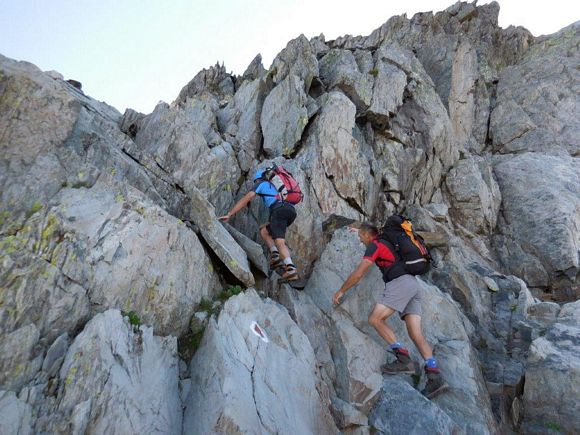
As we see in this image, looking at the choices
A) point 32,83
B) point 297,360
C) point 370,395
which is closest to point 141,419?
point 297,360

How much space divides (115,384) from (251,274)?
4887 millimetres

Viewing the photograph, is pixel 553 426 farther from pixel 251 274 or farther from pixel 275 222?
pixel 275 222

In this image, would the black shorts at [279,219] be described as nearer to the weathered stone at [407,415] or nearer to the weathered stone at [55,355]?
the weathered stone at [407,415]

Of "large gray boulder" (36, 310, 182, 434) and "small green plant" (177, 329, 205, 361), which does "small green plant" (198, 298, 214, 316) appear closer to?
"small green plant" (177, 329, 205, 361)

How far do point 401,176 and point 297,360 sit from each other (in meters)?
15.8

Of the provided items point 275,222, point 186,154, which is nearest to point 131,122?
point 186,154

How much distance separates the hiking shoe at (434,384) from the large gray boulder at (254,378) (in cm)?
317

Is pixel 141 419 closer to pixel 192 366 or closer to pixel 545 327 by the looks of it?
pixel 192 366

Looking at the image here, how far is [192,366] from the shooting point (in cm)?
843

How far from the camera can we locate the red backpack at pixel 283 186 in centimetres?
1291

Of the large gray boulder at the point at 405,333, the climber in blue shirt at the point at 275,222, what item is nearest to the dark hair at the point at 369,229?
the large gray boulder at the point at 405,333

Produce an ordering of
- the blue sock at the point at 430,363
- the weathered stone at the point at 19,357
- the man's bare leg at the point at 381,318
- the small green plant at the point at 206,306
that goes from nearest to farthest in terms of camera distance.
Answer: the weathered stone at the point at 19,357
the small green plant at the point at 206,306
the blue sock at the point at 430,363
the man's bare leg at the point at 381,318

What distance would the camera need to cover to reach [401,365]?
10906 millimetres

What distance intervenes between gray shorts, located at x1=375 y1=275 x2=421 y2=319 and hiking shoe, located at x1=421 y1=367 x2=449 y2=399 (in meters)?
1.72
